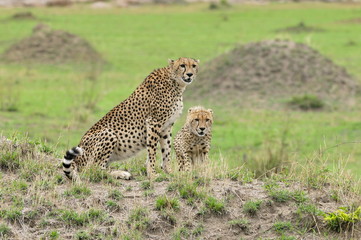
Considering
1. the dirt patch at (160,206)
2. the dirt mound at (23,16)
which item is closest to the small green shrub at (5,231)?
the dirt patch at (160,206)

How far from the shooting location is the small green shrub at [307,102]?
1595 cm

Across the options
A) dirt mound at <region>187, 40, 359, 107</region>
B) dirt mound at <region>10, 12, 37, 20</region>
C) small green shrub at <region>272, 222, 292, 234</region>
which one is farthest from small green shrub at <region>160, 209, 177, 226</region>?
dirt mound at <region>10, 12, 37, 20</region>

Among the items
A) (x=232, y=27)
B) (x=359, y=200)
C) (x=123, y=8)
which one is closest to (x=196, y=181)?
(x=359, y=200)

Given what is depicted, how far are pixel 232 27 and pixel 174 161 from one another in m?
22.3

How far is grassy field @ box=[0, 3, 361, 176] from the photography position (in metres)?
12.7

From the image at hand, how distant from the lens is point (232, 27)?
28984 mm

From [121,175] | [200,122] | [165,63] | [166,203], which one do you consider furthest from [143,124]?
[165,63]

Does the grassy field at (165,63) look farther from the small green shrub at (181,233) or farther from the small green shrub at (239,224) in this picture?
the small green shrub at (181,233)

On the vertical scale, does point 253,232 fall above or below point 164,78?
below

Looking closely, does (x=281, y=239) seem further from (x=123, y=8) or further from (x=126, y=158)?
(x=123, y=8)

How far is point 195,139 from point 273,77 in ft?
32.7

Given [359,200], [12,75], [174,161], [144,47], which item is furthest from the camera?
[144,47]

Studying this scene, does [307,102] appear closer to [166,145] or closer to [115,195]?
[166,145]

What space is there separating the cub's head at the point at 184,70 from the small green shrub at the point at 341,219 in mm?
1747
